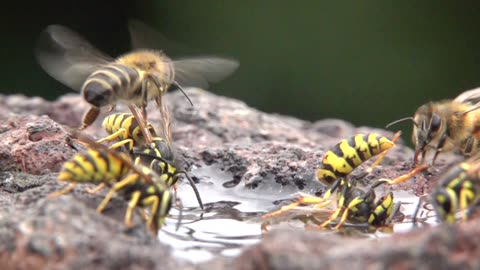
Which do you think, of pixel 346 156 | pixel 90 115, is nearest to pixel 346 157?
pixel 346 156

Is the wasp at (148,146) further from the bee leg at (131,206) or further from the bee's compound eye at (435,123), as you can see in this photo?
the bee's compound eye at (435,123)

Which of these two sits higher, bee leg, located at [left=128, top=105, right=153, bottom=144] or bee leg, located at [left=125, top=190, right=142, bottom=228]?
bee leg, located at [left=128, top=105, right=153, bottom=144]

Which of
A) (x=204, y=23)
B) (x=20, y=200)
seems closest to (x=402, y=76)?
(x=204, y=23)

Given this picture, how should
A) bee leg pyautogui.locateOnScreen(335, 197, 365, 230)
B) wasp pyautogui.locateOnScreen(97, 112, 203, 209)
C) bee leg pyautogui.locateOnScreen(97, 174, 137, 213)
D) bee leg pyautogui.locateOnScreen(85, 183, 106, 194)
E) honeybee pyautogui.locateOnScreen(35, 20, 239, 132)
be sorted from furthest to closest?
honeybee pyautogui.locateOnScreen(35, 20, 239, 132)
wasp pyautogui.locateOnScreen(97, 112, 203, 209)
bee leg pyautogui.locateOnScreen(335, 197, 365, 230)
bee leg pyautogui.locateOnScreen(85, 183, 106, 194)
bee leg pyautogui.locateOnScreen(97, 174, 137, 213)

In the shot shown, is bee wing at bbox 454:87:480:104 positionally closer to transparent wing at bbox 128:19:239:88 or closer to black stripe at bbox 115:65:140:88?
transparent wing at bbox 128:19:239:88

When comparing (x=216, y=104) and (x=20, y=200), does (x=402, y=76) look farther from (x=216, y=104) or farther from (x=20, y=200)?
(x=20, y=200)

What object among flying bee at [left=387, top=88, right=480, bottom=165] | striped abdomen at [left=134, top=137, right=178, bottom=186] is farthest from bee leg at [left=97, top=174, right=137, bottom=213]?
flying bee at [left=387, top=88, right=480, bottom=165]

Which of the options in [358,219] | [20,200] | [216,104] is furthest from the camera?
[216,104]
